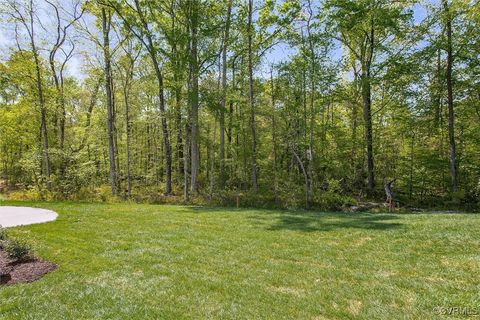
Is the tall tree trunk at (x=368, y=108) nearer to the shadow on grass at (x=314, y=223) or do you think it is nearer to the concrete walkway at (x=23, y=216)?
the shadow on grass at (x=314, y=223)

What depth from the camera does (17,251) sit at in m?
4.96

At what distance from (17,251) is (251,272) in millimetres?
3999

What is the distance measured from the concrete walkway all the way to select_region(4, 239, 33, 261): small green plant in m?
2.91

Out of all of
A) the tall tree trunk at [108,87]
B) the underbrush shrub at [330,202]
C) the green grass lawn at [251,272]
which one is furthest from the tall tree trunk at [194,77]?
the green grass lawn at [251,272]

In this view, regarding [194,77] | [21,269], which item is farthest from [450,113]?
[21,269]

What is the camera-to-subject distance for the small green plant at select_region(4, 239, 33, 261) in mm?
4934

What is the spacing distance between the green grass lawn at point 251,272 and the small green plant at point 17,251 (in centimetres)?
24

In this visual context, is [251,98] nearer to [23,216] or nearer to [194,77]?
[194,77]

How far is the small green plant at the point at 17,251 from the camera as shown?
4934 millimetres

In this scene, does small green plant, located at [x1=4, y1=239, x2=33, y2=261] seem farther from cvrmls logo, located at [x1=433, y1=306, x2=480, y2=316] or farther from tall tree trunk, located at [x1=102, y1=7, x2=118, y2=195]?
tall tree trunk, located at [x1=102, y1=7, x2=118, y2=195]

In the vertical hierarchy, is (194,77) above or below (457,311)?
above

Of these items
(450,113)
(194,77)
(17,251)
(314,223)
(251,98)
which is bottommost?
(314,223)

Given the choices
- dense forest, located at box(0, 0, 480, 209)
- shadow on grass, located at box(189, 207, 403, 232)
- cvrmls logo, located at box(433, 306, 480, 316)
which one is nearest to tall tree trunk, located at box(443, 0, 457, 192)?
dense forest, located at box(0, 0, 480, 209)

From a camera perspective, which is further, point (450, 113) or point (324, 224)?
point (450, 113)
